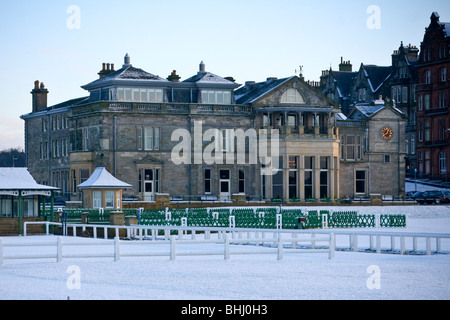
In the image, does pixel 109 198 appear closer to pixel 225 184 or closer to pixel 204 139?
pixel 204 139

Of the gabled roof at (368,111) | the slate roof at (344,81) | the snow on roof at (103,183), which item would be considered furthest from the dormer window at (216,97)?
the slate roof at (344,81)

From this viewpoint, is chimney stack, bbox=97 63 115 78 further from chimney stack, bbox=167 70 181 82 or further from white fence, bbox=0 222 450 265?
white fence, bbox=0 222 450 265

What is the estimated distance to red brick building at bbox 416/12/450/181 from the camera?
10438cm

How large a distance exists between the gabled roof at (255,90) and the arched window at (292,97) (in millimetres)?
1076

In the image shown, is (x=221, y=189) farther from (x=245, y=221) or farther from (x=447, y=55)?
(x=447, y=55)

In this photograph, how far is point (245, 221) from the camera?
187 ft

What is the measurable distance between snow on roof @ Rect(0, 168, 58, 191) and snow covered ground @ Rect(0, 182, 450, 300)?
18908 mm

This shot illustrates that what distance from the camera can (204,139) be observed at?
8212 centimetres

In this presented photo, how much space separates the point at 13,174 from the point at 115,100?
24429mm

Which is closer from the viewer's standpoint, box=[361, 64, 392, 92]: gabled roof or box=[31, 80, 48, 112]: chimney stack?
box=[31, 80, 48, 112]: chimney stack

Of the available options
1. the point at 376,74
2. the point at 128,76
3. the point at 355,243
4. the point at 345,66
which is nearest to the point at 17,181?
the point at 355,243

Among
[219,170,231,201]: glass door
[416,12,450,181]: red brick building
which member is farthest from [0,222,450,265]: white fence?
[416,12,450,181]: red brick building

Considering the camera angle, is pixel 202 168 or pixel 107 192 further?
pixel 202 168
